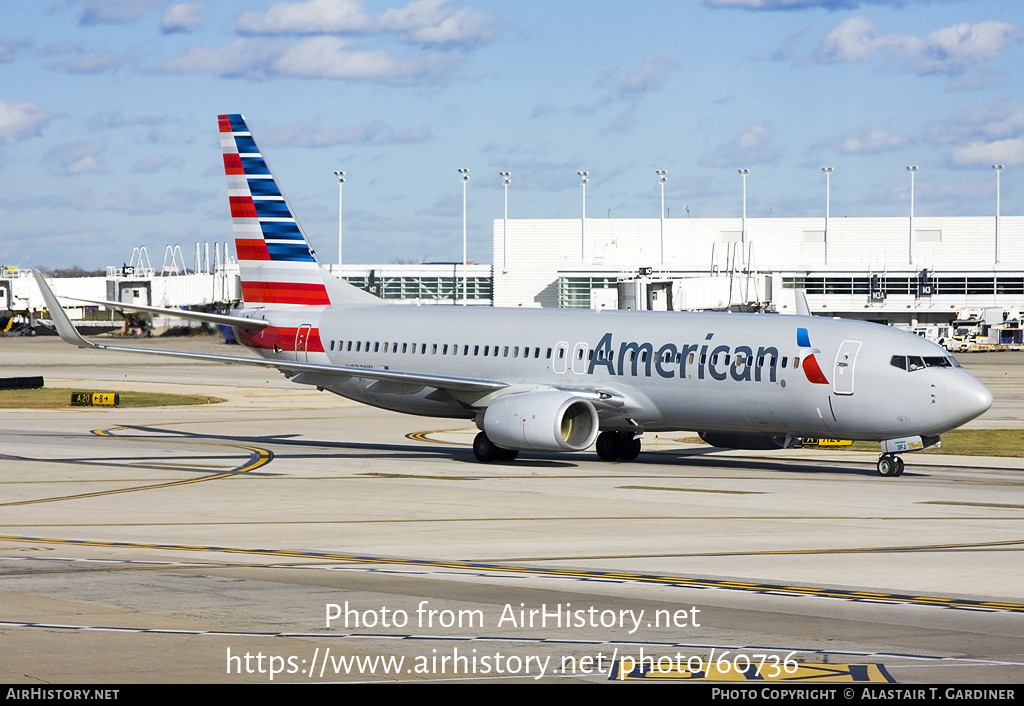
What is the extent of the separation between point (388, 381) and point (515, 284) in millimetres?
136973

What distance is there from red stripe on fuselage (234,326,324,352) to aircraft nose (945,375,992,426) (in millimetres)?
19626

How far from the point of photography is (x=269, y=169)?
45906 millimetres

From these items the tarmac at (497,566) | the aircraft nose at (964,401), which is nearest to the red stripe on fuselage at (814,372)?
the tarmac at (497,566)

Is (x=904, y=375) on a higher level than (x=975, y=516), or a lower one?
higher

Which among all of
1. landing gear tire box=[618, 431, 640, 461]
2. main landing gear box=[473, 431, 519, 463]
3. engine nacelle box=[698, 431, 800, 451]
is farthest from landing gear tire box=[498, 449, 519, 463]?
engine nacelle box=[698, 431, 800, 451]

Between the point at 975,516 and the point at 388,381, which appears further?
the point at 388,381

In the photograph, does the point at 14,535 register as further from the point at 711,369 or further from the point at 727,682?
the point at 711,369

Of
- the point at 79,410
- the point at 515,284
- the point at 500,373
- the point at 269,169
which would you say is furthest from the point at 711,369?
the point at 515,284

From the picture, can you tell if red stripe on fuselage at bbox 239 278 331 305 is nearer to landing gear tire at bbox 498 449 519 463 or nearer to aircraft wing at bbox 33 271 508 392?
aircraft wing at bbox 33 271 508 392

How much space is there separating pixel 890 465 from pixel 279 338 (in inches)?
769

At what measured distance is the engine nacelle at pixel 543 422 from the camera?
36.2 m

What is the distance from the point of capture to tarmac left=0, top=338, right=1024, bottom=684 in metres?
14.0

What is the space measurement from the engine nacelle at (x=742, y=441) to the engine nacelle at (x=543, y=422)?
11.7 feet

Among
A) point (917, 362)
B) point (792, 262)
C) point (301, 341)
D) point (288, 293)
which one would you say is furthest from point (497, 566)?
point (792, 262)
